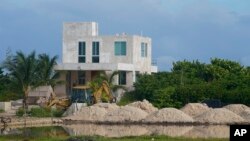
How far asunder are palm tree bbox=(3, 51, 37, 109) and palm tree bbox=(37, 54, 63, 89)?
2359mm

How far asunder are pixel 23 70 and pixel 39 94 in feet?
19.7

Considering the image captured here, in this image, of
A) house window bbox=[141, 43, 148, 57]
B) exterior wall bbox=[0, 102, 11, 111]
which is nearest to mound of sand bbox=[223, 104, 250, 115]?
exterior wall bbox=[0, 102, 11, 111]

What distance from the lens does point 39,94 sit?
55188 millimetres

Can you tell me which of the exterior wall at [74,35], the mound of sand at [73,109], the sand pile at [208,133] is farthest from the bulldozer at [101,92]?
the sand pile at [208,133]

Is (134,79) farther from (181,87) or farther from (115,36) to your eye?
(181,87)

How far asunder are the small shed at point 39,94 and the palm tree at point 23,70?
3548mm

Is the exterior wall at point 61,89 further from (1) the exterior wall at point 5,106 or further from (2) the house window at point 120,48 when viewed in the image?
(1) the exterior wall at point 5,106

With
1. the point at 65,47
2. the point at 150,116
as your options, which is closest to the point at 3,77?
the point at 65,47

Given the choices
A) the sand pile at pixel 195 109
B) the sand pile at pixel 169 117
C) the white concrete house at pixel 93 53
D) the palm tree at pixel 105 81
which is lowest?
the sand pile at pixel 169 117

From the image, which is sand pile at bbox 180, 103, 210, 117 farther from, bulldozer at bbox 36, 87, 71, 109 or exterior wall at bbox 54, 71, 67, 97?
exterior wall at bbox 54, 71, 67, 97

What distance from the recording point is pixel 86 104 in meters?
51.7

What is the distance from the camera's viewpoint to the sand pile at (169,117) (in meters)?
42.8

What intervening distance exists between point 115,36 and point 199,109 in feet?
61.0

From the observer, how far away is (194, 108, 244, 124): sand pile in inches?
1683
